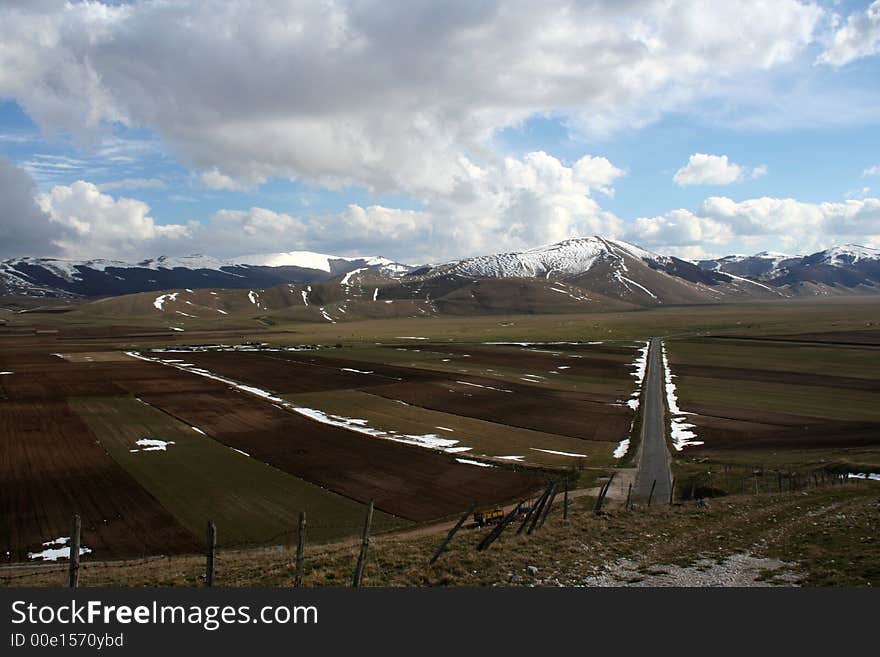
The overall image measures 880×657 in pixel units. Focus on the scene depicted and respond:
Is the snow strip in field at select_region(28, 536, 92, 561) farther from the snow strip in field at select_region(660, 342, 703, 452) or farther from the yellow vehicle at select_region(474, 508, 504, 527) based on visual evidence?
the snow strip in field at select_region(660, 342, 703, 452)

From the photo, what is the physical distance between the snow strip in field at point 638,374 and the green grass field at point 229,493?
52404 mm

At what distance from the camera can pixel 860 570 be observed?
55.0 feet

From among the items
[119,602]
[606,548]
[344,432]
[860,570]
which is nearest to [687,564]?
[606,548]

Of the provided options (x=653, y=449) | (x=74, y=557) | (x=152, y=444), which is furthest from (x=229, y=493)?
(x=653, y=449)

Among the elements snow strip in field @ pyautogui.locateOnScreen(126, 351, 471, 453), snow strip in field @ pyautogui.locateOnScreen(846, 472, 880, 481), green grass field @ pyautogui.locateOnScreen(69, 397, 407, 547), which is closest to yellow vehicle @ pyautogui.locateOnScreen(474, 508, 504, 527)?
green grass field @ pyautogui.locateOnScreen(69, 397, 407, 547)

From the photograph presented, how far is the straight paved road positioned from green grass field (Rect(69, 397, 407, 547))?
19624mm

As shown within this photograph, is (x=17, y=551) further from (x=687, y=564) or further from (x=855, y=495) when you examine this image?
(x=855, y=495)

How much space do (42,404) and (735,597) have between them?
83968 mm

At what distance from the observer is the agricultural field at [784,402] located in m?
52.6

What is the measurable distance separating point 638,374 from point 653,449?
5823 centimetres

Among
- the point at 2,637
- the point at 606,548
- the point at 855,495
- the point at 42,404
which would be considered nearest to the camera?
the point at 2,637

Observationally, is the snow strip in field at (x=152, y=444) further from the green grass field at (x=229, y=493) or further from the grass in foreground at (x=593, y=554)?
the grass in foreground at (x=593, y=554)

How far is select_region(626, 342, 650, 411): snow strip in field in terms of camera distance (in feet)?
266

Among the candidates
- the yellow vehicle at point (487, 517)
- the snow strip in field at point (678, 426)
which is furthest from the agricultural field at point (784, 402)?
the yellow vehicle at point (487, 517)
